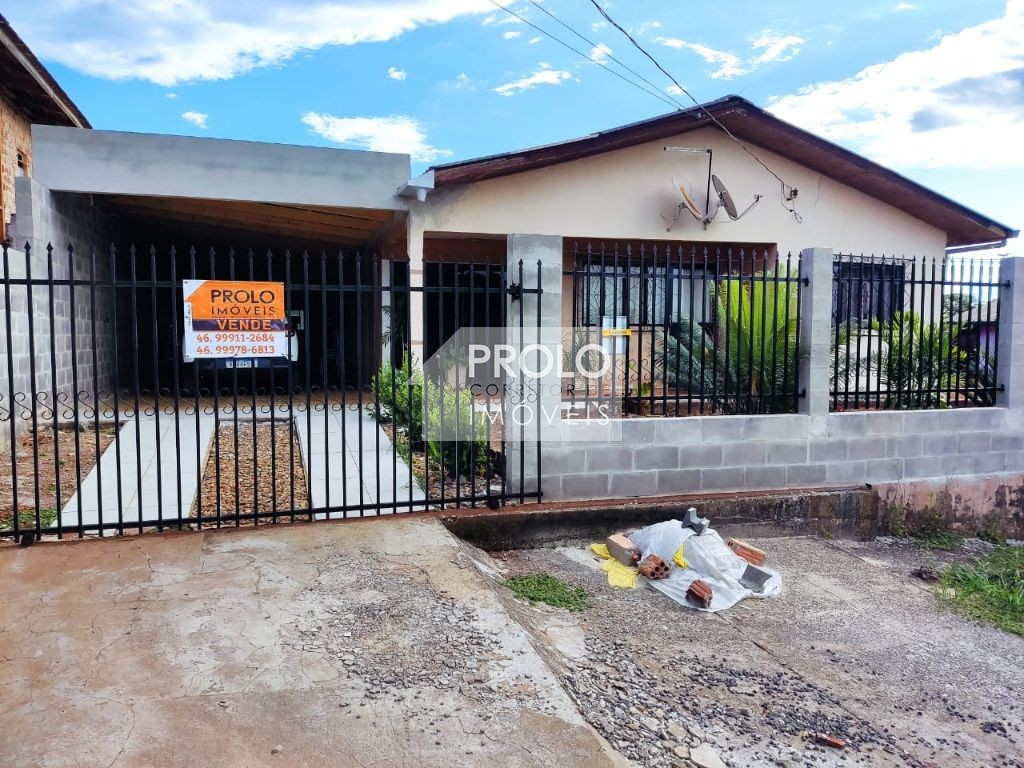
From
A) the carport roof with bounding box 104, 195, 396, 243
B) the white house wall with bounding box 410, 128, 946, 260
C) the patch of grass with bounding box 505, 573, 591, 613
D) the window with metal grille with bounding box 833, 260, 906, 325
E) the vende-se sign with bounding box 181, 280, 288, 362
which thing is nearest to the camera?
the patch of grass with bounding box 505, 573, 591, 613

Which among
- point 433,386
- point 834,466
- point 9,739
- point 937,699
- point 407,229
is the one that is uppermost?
point 407,229

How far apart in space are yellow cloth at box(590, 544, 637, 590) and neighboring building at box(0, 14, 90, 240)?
8249 mm

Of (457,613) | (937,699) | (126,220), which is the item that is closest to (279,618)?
(457,613)

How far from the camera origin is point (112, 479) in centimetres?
646

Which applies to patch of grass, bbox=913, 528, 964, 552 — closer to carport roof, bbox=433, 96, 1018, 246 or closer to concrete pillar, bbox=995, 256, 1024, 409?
concrete pillar, bbox=995, 256, 1024, 409

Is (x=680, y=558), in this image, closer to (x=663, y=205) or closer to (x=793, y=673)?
(x=793, y=673)

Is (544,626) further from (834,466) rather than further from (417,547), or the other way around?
(834,466)

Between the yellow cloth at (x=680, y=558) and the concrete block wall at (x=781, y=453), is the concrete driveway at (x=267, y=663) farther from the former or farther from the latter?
the concrete block wall at (x=781, y=453)

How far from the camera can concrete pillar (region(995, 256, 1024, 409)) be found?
22.2 ft

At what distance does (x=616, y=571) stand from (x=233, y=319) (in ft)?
10.7

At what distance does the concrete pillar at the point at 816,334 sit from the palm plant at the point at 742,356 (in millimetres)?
115

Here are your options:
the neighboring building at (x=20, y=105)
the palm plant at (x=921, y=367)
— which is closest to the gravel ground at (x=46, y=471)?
the neighboring building at (x=20, y=105)

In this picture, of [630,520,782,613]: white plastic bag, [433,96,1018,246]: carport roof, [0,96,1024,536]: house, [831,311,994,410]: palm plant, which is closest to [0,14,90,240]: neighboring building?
[0,96,1024,536]: house

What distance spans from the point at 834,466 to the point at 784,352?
3.72ft
